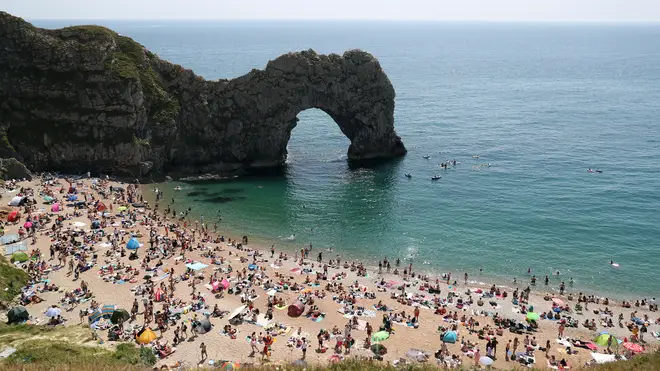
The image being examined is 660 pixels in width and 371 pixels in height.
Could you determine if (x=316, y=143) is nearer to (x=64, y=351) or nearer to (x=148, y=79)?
(x=148, y=79)

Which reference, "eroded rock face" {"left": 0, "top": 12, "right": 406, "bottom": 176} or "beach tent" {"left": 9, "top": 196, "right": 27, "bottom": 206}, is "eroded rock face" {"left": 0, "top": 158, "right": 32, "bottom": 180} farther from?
"beach tent" {"left": 9, "top": 196, "right": 27, "bottom": 206}

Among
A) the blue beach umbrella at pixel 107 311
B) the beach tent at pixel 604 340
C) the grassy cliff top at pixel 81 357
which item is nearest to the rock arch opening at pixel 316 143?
the blue beach umbrella at pixel 107 311

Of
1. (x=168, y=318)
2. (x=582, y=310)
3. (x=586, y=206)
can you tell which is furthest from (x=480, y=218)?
(x=168, y=318)

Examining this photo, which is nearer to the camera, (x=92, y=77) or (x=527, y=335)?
(x=527, y=335)

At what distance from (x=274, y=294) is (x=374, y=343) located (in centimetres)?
1207

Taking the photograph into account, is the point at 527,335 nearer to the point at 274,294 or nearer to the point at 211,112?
the point at 274,294

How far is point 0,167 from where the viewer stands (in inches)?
2808

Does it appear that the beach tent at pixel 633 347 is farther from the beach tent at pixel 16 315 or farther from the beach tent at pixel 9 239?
the beach tent at pixel 9 239

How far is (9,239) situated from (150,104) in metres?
33.7

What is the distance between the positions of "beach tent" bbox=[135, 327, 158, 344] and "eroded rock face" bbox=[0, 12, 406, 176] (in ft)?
153

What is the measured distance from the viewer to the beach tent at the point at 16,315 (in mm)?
38250

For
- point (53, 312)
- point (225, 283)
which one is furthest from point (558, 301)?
point (53, 312)

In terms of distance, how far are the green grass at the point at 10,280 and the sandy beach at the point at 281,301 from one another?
96 centimetres

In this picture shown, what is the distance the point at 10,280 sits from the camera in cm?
4422
